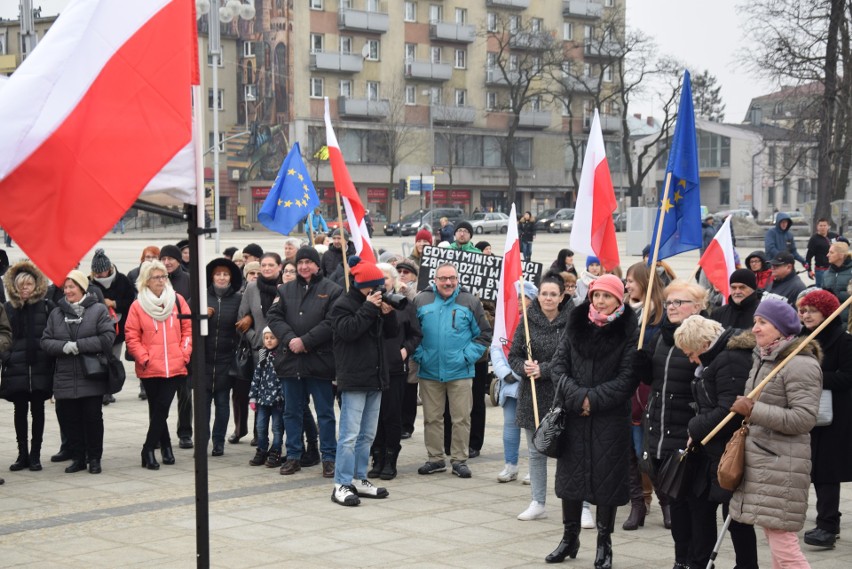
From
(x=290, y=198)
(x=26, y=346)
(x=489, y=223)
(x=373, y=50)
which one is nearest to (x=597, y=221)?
(x=26, y=346)

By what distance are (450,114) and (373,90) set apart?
18.2 feet

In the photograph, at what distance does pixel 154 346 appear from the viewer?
438 inches

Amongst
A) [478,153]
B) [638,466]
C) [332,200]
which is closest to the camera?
[638,466]

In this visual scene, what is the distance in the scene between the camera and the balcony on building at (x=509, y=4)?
279 ft

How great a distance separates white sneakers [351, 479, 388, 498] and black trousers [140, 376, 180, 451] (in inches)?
86.6

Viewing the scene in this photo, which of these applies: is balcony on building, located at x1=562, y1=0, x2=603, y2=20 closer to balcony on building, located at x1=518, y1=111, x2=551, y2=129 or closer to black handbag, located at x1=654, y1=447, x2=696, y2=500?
balcony on building, located at x1=518, y1=111, x2=551, y2=129

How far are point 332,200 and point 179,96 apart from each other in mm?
72665

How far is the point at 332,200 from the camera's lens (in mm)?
77125

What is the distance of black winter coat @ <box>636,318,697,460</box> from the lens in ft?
24.2

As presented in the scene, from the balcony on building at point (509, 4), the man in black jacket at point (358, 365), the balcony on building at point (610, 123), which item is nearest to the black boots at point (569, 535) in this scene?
the man in black jacket at point (358, 365)

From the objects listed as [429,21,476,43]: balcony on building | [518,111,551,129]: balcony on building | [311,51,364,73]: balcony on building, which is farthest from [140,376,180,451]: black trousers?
[518,111,551,129]: balcony on building

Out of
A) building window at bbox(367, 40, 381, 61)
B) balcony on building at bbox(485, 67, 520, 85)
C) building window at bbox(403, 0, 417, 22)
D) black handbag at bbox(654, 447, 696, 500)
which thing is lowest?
black handbag at bbox(654, 447, 696, 500)

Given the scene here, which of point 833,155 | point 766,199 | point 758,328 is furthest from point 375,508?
point 766,199

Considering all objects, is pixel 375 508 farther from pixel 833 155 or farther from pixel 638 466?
pixel 833 155
